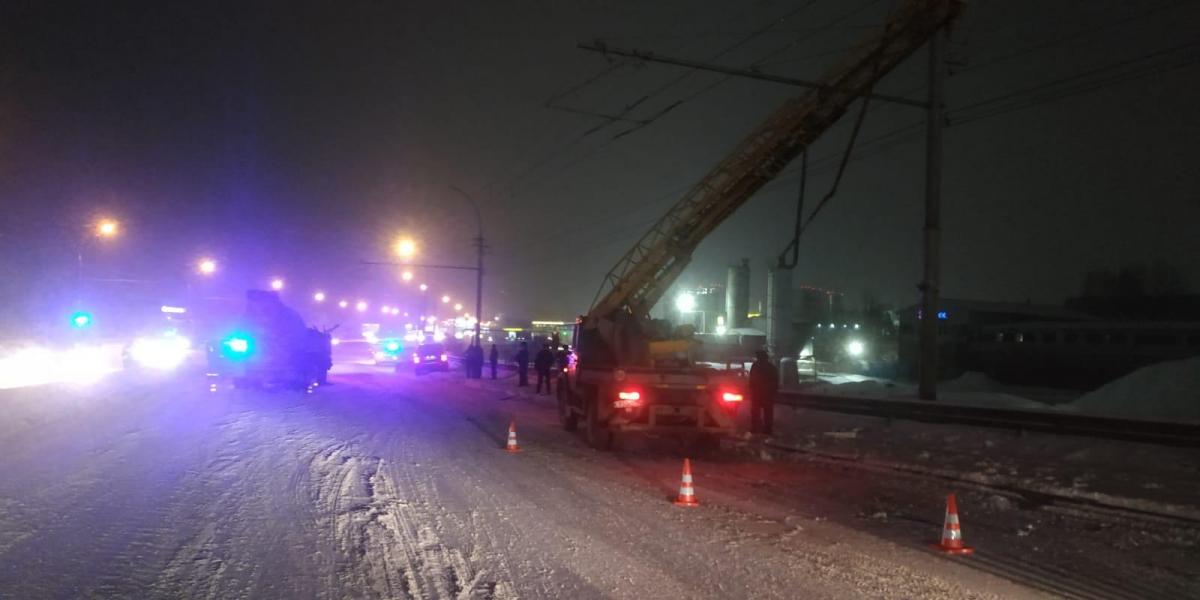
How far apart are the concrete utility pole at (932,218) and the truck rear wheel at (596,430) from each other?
7.88 meters

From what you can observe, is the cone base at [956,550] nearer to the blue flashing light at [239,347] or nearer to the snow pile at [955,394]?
the snow pile at [955,394]

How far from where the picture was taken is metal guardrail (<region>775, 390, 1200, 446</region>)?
45.5 feet

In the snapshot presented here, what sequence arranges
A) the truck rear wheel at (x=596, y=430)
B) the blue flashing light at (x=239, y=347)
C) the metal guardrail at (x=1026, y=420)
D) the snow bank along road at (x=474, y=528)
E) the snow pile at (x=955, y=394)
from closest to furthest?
the snow bank along road at (x=474, y=528)
the metal guardrail at (x=1026, y=420)
the truck rear wheel at (x=596, y=430)
the snow pile at (x=955, y=394)
the blue flashing light at (x=239, y=347)

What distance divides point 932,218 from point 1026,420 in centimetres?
503

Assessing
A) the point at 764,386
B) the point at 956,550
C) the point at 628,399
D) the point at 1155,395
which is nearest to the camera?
the point at 956,550

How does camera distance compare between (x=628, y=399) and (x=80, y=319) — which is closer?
(x=628, y=399)

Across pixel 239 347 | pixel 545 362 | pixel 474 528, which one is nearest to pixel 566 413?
pixel 474 528

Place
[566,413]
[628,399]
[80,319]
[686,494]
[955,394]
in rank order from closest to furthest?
1. [686,494]
2. [628,399]
3. [566,413]
4. [955,394]
5. [80,319]

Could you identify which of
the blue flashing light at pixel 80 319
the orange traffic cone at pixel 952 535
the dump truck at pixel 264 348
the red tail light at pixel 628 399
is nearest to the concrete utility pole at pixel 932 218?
the red tail light at pixel 628 399

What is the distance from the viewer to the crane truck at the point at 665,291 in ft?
48.6

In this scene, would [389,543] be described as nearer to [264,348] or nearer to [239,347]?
[264,348]

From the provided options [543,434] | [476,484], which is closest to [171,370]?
[543,434]

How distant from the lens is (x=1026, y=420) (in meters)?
16.2

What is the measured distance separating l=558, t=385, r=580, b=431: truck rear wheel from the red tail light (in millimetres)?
3339
